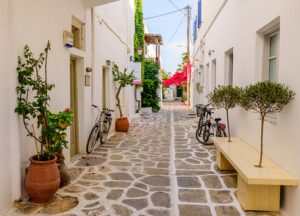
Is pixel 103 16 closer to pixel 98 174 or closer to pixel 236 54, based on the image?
pixel 236 54

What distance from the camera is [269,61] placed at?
4.78 metres

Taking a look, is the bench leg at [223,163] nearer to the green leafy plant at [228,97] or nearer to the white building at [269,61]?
the green leafy plant at [228,97]

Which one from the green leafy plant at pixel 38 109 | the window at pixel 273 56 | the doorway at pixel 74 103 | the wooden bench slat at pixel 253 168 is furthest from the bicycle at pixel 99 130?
the window at pixel 273 56

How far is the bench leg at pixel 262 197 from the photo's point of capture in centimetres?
370

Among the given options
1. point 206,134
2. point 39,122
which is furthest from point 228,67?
point 39,122

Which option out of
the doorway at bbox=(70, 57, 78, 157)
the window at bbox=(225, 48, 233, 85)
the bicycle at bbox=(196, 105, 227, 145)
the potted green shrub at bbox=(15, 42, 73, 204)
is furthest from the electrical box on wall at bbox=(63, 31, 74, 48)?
the window at bbox=(225, 48, 233, 85)

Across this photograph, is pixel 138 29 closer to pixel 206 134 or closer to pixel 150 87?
pixel 150 87

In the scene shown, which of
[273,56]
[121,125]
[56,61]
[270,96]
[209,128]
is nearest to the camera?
[270,96]

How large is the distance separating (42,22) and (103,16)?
405 cm

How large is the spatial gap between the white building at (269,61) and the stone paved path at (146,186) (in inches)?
32.5

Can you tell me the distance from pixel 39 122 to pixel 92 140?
10.3 ft

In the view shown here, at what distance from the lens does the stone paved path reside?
3850 mm

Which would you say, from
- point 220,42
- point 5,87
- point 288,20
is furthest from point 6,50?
point 220,42

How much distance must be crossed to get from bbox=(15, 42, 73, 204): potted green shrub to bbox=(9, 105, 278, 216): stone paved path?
0.26 m
